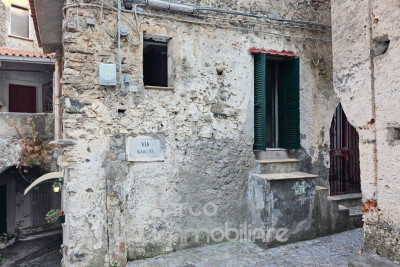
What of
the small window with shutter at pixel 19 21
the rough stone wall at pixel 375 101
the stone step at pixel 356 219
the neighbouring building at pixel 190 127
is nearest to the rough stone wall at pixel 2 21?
the small window with shutter at pixel 19 21

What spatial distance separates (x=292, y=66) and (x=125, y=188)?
13.6 ft

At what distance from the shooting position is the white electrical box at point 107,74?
469cm

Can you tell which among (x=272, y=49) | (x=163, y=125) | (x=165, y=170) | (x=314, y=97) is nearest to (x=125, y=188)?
(x=165, y=170)

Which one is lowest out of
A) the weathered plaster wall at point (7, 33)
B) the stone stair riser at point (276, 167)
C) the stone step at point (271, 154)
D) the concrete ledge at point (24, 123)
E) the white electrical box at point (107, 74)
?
the stone stair riser at point (276, 167)

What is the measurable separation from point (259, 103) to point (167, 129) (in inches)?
76.3

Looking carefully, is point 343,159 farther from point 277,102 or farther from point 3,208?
point 3,208

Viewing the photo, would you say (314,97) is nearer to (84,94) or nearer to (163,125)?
(163,125)

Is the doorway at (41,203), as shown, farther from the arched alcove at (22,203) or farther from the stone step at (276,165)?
the stone step at (276,165)

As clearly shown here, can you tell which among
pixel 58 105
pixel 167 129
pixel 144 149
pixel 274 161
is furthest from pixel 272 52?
pixel 58 105

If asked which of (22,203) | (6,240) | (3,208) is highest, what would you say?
(22,203)

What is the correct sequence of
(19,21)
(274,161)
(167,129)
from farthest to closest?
(19,21), (274,161), (167,129)

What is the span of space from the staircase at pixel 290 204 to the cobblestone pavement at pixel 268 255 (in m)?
0.20

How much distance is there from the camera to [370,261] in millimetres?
3193

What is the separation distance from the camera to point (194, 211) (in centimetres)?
537
